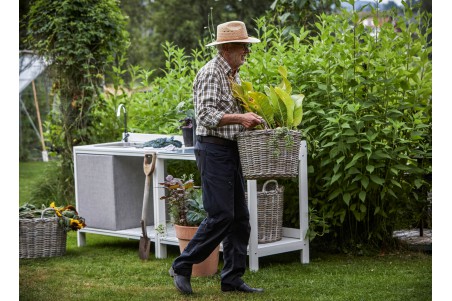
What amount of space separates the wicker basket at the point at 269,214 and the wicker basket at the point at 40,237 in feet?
4.55

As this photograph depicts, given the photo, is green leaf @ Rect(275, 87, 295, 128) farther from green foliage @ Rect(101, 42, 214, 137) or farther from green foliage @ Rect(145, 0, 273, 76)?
green foliage @ Rect(145, 0, 273, 76)

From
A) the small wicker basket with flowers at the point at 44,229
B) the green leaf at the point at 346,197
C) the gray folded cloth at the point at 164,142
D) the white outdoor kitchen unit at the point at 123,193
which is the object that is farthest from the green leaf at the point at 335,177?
the small wicker basket with flowers at the point at 44,229

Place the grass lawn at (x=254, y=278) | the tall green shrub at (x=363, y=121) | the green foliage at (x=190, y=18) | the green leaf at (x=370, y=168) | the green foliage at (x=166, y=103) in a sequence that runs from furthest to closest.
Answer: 1. the green foliage at (x=190, y=18)
2. the green foliage at (x=166, y=103)
3. the tall green shrub at (x=363, y=121)
4. the green leaf at (x=370, y=168)
5. the grass lawn at (x=254, y=278)

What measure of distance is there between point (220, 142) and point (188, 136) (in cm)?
123

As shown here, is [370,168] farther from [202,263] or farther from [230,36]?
[230,36]

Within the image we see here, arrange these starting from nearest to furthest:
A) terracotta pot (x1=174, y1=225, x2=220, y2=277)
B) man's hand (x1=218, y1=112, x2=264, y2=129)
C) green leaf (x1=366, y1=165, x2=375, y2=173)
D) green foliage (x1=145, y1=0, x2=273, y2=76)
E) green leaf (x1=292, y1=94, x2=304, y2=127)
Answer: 1. man's hand (x1=218, y1=112, x2=264, y2=129)
2. green leaf (x1=292, y1=94, x2=304, y2=127)
3. terracotta pot (x1=174, y1=225, x2=220, y2=277)
4. green leaf (x1=366, y1=165, x2=375, y2=173)
5. green foliage (x1=145, y1=0, x2=273, y2=76)

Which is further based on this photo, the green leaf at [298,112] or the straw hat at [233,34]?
the green leaf at [298,112]

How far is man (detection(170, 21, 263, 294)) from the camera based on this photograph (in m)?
4.09

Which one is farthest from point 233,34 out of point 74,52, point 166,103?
point 74,52

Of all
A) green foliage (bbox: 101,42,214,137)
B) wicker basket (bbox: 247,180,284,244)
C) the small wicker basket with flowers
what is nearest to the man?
wicker basket (bbox: 247,180,284,244)

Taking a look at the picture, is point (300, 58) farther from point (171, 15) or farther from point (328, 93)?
point (171, 15)

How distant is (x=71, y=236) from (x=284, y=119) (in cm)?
285

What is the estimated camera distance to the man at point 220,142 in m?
4.09

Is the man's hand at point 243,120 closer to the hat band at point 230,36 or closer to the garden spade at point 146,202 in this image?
the hat band at point 230,36
